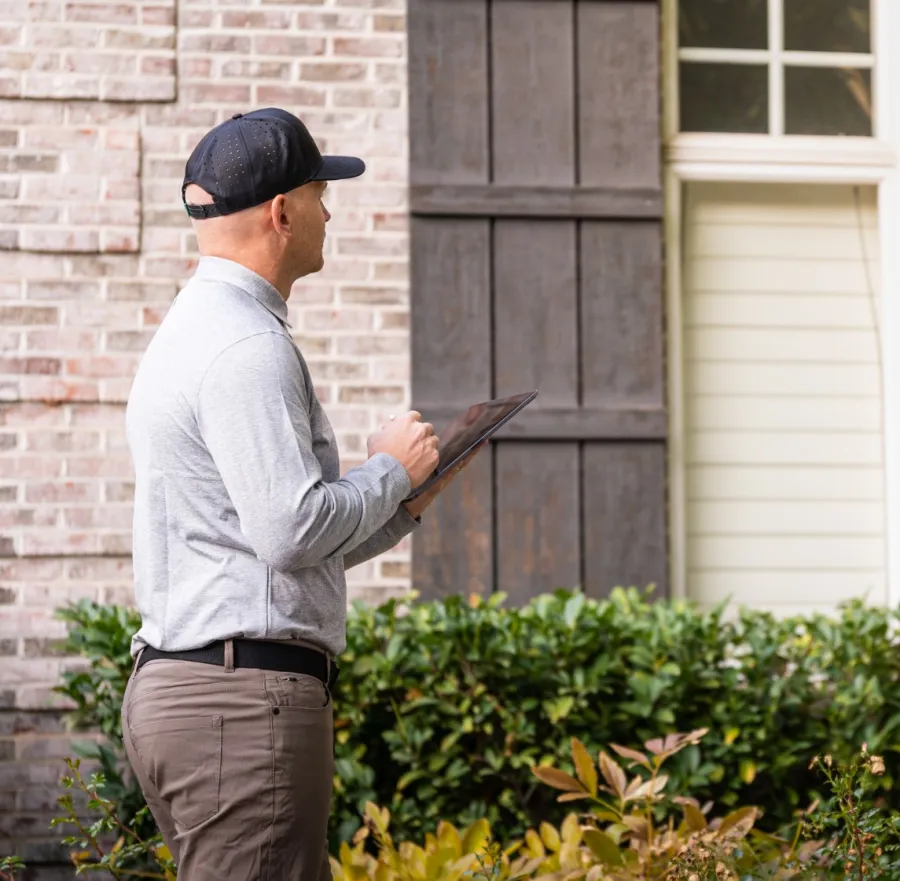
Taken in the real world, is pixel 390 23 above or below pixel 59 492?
above

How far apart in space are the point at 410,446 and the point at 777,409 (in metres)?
2.96

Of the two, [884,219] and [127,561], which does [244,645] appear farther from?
[884,219]

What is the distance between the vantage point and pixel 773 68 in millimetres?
4887

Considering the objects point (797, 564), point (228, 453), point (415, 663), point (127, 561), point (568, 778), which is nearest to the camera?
point (228, 453)

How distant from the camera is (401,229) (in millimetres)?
4613

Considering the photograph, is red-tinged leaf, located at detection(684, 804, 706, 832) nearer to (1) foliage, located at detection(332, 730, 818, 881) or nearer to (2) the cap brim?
(1) foliage, located at detection(332, 730, 818, 881)

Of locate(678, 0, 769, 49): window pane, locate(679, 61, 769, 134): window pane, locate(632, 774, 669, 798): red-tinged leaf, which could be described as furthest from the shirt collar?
locate(678, 0, 769, 49): window pane

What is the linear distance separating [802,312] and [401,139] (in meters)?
1.64

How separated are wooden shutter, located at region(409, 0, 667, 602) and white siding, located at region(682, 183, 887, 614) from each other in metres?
0.30

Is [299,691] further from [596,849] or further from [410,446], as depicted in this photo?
[596,849]

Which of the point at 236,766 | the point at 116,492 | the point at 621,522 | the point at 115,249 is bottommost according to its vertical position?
the point at 236,766

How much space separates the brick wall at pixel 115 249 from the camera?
14.6ft

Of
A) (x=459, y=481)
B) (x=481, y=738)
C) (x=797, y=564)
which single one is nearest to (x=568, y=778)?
(x=481, y=738)

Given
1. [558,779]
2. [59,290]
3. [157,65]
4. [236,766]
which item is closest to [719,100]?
[157,65]
